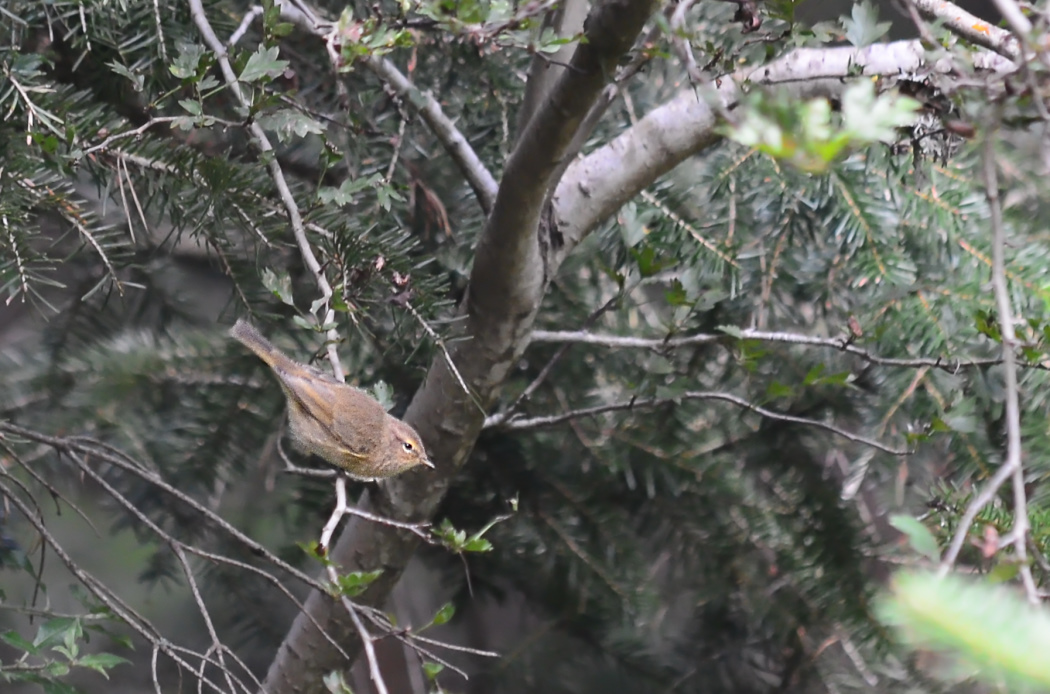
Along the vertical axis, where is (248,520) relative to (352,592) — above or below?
below

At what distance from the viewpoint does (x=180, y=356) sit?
145 cm

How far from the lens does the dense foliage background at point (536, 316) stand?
79 cm

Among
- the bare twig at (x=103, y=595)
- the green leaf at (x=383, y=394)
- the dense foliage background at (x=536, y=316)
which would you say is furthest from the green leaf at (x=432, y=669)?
the green leaf at (x=383, y=394)

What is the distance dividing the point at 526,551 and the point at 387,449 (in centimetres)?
39

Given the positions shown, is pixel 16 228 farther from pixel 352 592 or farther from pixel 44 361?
pixel 44 361

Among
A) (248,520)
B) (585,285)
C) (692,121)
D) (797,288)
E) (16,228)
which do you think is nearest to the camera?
(16,228)

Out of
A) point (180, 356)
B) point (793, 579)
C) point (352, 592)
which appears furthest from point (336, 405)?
point (793, 579)

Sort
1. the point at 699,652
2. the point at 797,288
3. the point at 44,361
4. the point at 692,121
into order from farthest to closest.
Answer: the point at 699,652 → the point at 44,361 → the point at 797,288 → the point at 692,121

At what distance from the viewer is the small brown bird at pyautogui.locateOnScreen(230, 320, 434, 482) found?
116cm

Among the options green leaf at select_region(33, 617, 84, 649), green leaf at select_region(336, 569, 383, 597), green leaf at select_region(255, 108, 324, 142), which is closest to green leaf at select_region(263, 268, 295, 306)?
green leaf at select_region(255, 108, 324, 142)

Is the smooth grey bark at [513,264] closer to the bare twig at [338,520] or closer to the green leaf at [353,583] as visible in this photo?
the bare twig at [338,520]

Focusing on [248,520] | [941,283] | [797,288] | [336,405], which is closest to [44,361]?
[248,520]

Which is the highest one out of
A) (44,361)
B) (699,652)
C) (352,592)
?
(352,592)

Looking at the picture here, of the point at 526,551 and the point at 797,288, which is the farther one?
the point at 526,551
